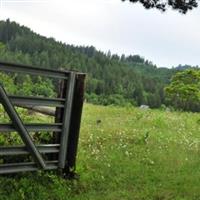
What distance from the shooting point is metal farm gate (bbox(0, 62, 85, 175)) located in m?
8.12

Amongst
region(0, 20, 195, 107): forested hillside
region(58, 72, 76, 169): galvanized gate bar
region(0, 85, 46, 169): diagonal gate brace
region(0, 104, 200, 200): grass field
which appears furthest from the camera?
region(0, 20, 195, 107): forested hillside

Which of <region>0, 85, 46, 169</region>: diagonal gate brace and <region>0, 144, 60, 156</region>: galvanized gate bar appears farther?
<region>0, 144, 60, 156</region>: galvanized gate bar

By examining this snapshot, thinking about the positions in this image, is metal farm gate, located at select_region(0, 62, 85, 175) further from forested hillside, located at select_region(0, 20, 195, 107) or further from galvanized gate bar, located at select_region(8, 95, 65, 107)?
forested hillside, located at select_region(0, 20, 195, 107)

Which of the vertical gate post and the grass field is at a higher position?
the vertical gate post

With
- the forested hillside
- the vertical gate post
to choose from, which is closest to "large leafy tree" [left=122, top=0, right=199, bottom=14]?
the vertical gate post

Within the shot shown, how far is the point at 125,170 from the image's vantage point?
1015 centimetres

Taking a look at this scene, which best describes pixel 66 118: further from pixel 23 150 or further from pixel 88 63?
pixel 88 63

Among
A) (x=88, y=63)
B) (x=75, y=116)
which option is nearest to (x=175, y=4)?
(x=75, y=116)

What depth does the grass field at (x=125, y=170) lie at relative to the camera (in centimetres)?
843

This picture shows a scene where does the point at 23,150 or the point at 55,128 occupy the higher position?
the point at 55,128

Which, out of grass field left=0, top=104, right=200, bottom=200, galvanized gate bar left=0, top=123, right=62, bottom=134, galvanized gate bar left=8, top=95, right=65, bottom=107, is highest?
galvanized gate bar left=8, top=95, right=65, bottom=107

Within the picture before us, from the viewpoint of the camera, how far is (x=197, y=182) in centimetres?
980

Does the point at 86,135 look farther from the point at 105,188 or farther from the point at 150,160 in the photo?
the point at 105,188

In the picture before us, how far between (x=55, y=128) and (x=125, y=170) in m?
2.04
